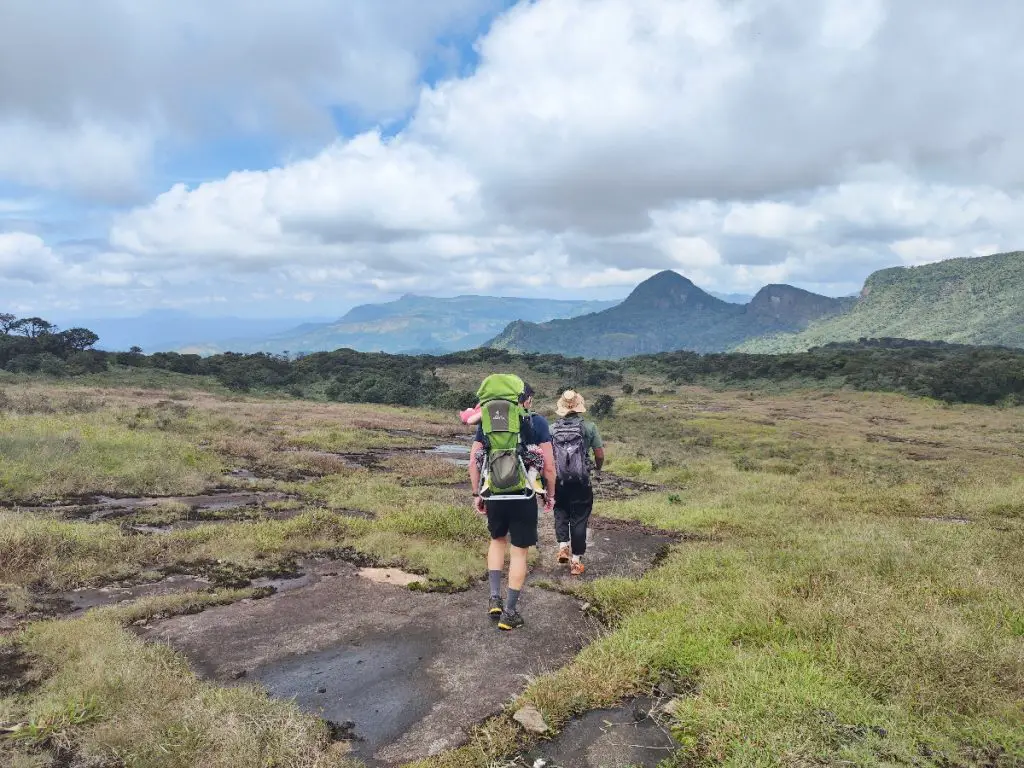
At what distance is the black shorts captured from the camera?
23.0 feet

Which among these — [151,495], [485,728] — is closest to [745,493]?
[485,728]

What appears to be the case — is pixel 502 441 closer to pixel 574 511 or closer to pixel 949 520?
pixel 574 511

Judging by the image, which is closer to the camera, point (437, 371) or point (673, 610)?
point (673, 610)

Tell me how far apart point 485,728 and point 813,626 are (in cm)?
367

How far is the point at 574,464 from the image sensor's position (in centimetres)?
897

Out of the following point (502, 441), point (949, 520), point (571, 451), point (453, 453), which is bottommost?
point (453, 453)

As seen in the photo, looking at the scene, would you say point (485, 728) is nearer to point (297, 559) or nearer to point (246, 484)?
point (297, 559)

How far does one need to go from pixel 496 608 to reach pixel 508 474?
1820 millimetres

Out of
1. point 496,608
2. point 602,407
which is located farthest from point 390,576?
point 602,407

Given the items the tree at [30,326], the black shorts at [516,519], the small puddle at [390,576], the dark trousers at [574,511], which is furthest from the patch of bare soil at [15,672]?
the tree at [30,326]

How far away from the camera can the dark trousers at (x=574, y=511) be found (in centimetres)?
918

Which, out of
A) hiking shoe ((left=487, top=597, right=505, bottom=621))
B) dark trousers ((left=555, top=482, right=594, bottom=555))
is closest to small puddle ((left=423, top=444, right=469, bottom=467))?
dark trousers ((left=555, top=482, right=594, bottom=555))

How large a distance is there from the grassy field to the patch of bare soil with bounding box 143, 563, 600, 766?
1.31 ft

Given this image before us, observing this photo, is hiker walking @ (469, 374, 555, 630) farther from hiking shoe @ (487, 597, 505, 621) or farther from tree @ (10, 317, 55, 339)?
tree @ (10, 317, 55, 339)
